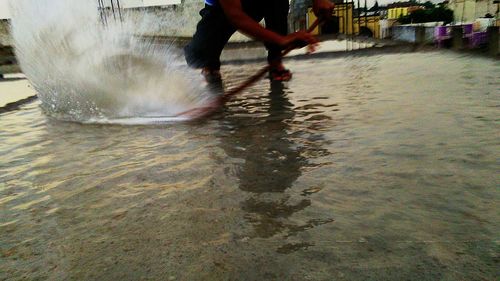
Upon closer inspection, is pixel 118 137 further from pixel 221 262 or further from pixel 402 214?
pixel 402 214

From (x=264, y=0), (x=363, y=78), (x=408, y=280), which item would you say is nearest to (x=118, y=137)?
(x=408, y=280)

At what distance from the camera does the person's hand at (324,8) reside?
3365 mm

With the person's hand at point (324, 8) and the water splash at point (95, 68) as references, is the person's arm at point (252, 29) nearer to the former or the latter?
the water splash at point (95, 68)

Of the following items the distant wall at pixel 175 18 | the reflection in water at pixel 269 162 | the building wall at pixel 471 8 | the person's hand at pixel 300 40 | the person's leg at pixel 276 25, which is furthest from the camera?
the building wall at pixel 471 8

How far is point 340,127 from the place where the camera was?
6.22 feet

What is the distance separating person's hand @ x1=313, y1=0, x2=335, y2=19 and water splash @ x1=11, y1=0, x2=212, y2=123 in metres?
1.29

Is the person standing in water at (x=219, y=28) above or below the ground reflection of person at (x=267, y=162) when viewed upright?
above

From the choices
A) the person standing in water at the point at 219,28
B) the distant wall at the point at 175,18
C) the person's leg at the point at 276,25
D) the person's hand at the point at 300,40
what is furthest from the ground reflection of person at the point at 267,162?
the distant wall at the point at 175,18

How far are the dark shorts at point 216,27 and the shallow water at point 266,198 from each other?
1414 millimetres

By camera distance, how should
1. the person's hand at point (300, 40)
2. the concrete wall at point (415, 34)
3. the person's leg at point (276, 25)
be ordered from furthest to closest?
1. the concrete wall at point (415, 34)
2. the person's leg at point (276, 25)
3. the person's hand at point (300, 40)

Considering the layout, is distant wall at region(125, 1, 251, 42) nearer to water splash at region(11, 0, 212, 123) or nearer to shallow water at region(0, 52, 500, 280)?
water splash at region(11, 0, 212, 123)

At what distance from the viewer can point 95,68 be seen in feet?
9.14

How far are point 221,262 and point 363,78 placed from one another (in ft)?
10.1

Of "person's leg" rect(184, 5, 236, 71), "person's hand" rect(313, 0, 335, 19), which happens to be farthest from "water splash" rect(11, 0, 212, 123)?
"person's hand" rect(313, 0, 335, 19)
